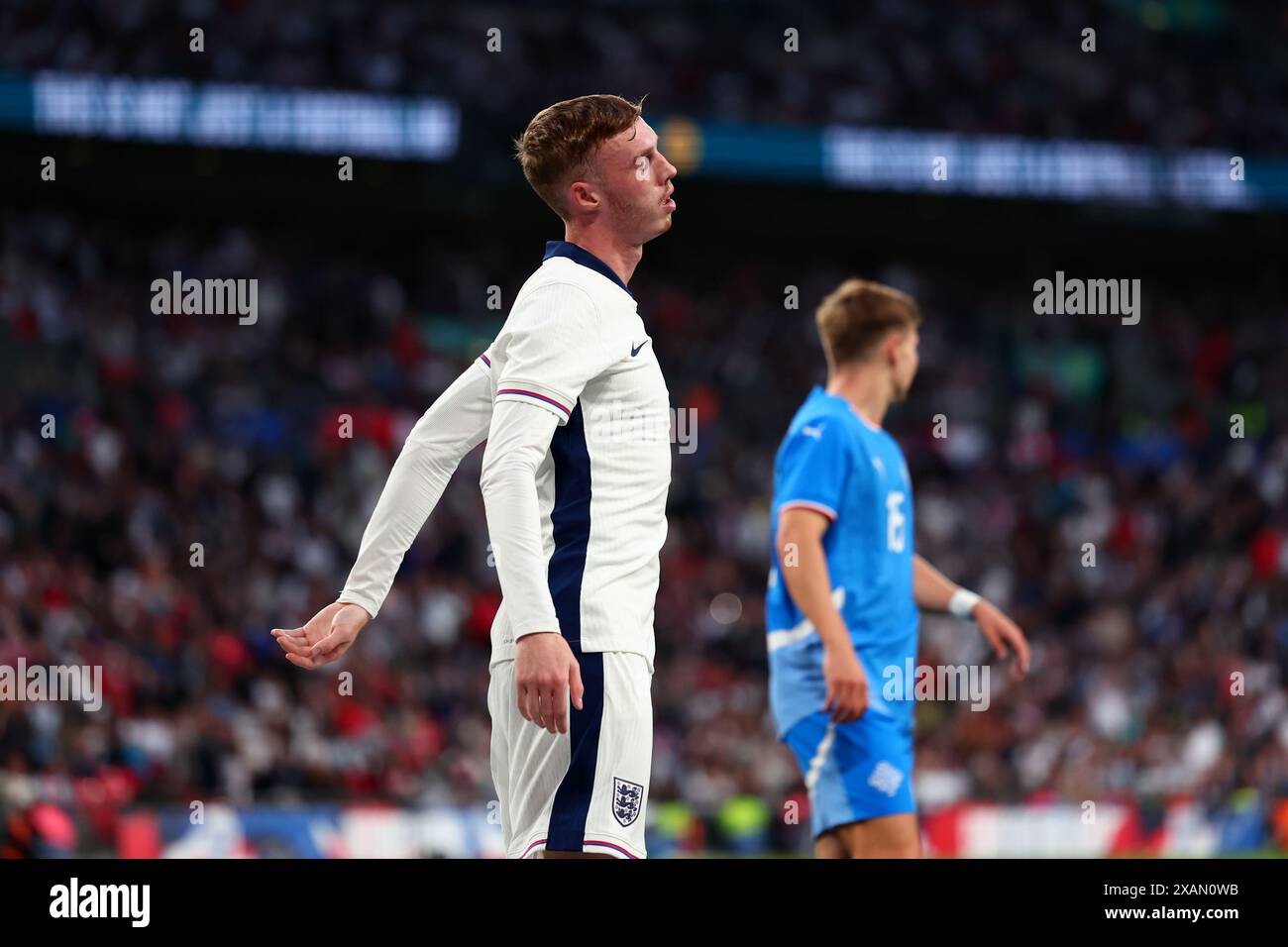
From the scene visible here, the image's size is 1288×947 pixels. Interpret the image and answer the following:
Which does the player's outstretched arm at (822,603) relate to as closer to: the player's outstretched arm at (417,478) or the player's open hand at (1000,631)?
the player's open hand at (1000,631)

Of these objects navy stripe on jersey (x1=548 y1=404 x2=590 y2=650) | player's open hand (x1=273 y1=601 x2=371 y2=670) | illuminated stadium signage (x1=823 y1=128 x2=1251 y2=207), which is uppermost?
illuminated stadium signage (x1=823 y1=128 x2=1251 y2=207)

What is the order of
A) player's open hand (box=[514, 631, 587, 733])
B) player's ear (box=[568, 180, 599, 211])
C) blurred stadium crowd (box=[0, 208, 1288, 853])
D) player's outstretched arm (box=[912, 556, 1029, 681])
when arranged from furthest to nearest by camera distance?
blurred stadium crowd (box=[0, 208, 1288, 853])
player's outstretched arm (box=[912, 556, 1029, 681])
player's ear (box=[568, 180, 599, 211])
player's open hand (box=[514, 631, 587, 733])

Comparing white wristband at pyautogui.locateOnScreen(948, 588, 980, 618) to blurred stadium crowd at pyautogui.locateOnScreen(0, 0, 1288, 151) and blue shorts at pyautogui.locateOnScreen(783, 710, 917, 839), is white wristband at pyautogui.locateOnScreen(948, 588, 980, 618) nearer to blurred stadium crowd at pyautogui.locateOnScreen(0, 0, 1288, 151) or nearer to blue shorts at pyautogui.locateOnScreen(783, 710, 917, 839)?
blue shorts at pyautogui.locateOnScreen(783, 710, 917, 839)

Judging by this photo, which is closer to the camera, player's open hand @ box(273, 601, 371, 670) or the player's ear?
player's open hand @ box(273, 601, 371, 670)

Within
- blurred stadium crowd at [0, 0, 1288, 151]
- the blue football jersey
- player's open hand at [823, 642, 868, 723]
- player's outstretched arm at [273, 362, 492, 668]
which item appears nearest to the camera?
player's outstretched arm at [273, 362, 492, 668]

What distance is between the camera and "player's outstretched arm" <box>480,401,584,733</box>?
119 inches

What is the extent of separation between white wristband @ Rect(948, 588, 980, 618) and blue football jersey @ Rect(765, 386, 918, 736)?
253mm

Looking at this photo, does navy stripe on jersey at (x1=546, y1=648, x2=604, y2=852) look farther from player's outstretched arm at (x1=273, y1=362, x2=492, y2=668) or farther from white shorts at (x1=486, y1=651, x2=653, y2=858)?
player's outstretched arm at (x1=273, y1=362, x2=492, y2=668)

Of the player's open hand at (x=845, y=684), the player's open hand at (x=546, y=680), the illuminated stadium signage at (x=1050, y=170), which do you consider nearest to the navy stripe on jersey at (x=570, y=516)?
the player's open hand at (x=546, y=680)

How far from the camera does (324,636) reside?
11.5ft

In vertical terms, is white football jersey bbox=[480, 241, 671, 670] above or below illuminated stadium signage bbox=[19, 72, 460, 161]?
below

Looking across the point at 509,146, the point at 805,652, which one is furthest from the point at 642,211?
the point at 509,146

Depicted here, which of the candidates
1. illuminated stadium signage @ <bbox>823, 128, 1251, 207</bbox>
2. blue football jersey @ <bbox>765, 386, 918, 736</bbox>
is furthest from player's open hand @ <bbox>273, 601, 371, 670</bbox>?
illuminated stadium signage @ <bbox>823, 128, 1251, 207</bbox>

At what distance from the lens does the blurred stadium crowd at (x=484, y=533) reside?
39.1ft
